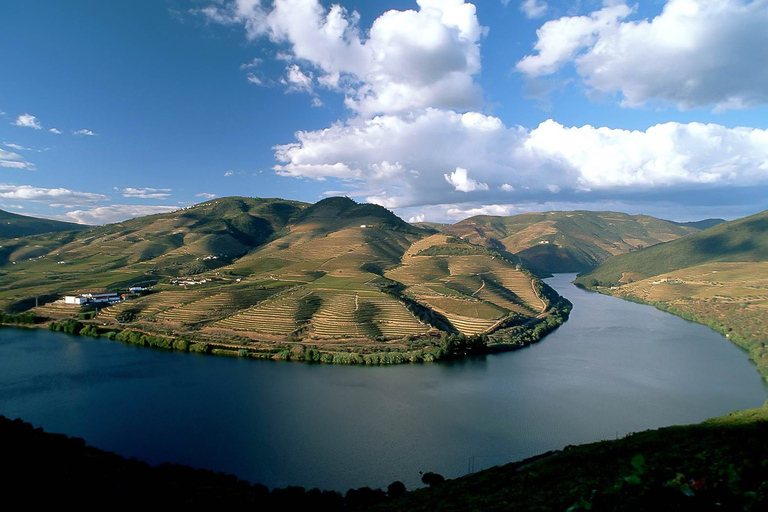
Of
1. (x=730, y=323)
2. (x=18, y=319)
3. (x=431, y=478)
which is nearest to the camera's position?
(x=431, y=478)

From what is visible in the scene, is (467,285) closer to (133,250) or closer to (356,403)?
(356,403)

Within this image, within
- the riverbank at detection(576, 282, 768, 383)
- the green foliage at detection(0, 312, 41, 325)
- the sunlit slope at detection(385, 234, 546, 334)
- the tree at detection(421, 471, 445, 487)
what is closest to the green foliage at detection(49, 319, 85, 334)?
the green foliage at detection(0, 312, 41, 325)

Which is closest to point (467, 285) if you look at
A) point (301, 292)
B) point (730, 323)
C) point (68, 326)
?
point (301, 292)

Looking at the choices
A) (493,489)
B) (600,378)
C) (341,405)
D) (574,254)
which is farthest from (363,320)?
(574,254)

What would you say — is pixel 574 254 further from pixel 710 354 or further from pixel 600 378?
pixel 600 378

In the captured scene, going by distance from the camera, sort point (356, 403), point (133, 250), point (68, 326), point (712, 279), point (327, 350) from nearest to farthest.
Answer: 1. point (356, 403)
2. point (327, 350)
3. point (68, 326)
4. point (712, 279)
5. point (133, 250)

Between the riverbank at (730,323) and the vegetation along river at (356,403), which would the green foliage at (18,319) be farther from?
the riverbank at (730,323)

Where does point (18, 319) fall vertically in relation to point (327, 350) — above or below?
above

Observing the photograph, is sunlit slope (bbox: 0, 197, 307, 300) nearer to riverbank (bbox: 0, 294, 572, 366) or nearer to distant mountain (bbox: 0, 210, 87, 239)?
riverbank (bbox: 0, 294, 572, 366)
